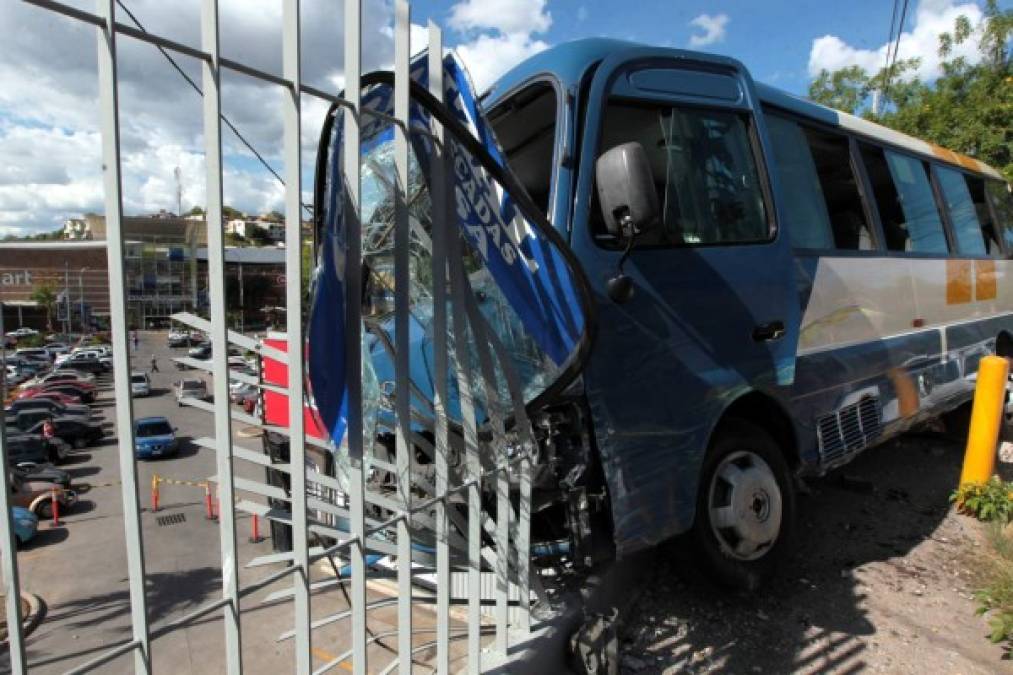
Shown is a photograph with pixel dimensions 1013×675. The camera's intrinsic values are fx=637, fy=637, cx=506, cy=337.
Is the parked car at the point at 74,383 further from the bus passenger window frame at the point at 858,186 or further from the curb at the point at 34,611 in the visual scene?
the bus passenger window frame at the point at 858,186

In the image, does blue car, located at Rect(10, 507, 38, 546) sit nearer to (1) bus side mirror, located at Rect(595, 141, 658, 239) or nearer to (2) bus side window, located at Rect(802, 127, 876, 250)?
(1) bus side mirror, located at Rect(595, 141, 658, 239)

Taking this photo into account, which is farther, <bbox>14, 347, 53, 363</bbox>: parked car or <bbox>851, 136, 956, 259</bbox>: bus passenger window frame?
<bbox>851, 136, 956, 259</bbox>: bus passenger window frame

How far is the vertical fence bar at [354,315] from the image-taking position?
1.86 meters

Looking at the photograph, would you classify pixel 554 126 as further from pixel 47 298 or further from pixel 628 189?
pixel 47 298

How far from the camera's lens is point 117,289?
4.27 feet

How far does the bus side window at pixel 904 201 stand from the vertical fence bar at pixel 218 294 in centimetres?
463

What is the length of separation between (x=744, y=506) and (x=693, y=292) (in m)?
1.22

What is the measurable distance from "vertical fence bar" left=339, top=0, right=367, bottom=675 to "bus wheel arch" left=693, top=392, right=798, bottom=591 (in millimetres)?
1949

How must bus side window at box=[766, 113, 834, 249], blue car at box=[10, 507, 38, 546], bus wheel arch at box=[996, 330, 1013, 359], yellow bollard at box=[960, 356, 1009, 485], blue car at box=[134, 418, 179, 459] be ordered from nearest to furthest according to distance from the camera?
bus side window at box=[766, 113, 834, 249] < yellow bollard at box=[960, 356, 1009, 485] < bus wheel arch at box=[996, 330, 1013, 359] < blue car at box=[10, 507, 38, 546] < blue car at box=[134, 418, 179, 459]

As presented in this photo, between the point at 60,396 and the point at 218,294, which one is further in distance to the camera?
the point at 60,396

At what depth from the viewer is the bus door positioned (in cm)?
282

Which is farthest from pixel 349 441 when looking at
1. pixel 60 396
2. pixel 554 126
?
pixel 60 396

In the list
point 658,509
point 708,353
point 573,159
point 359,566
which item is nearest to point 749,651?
point 658,509

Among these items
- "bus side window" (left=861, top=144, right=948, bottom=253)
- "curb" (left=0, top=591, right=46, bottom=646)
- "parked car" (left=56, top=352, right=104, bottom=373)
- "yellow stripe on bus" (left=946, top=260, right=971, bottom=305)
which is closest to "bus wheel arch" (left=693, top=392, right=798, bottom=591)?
"bus side window" (left=861, top=144, right=948, bottom=253)
